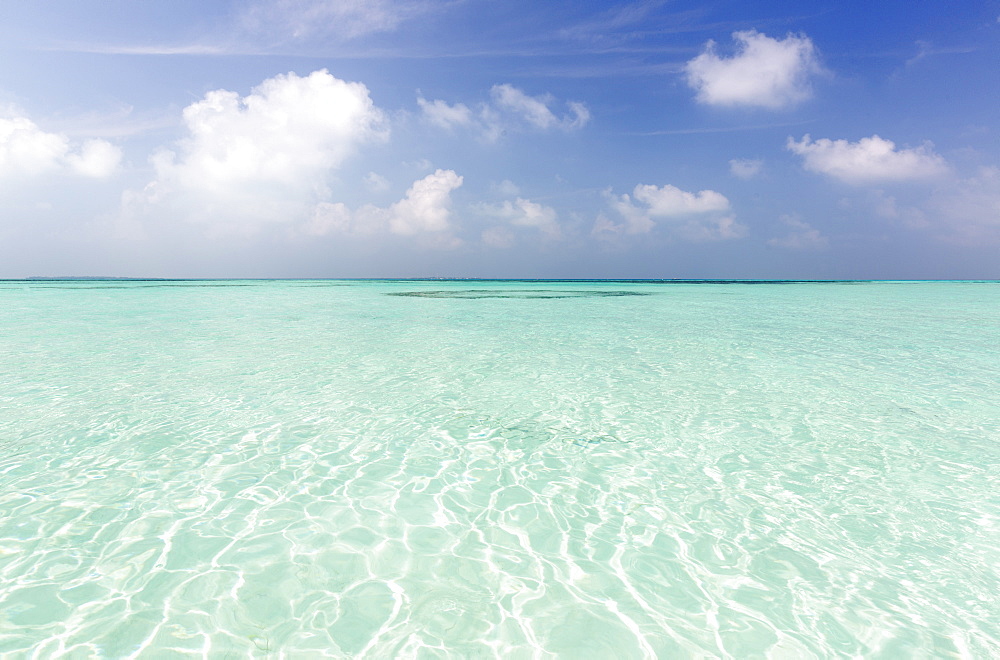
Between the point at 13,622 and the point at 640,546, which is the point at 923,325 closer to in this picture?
the point at 640,546

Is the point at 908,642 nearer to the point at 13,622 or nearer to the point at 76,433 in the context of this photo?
the point at 13,622

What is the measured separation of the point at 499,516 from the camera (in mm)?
3805

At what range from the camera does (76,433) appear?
541 cm

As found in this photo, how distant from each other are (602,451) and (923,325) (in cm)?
1727

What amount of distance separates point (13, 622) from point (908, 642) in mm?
4568

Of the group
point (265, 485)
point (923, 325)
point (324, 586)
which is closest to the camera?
point (324, 586)

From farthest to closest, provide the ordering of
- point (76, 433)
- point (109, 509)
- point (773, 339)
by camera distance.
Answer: point (773, 339) → point (76, 433) → point (109, 509)

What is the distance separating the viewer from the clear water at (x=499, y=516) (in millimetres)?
2615

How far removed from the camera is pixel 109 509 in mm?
3758

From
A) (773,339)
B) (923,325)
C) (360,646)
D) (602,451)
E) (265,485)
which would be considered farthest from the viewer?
(923,325)

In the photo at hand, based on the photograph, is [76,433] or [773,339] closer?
[76,433]

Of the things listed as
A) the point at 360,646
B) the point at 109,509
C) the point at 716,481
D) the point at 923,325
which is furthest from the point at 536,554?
the point at 923,325

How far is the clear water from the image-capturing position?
262 centimetres

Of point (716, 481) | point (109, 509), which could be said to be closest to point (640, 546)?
point (716, 481)
